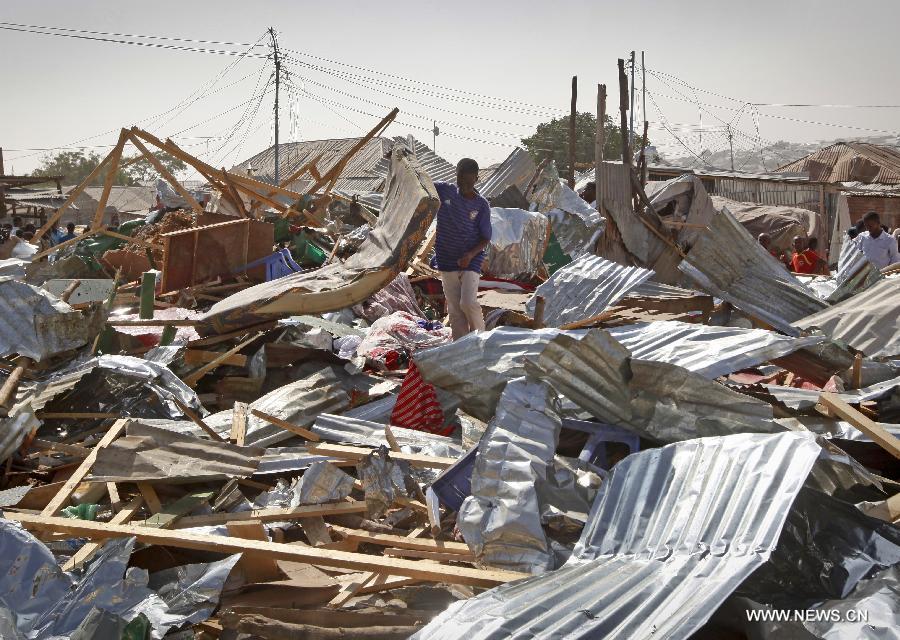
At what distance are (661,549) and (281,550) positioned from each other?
1.48 metres

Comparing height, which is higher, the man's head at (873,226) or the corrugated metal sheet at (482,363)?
the man's head at (873,226)

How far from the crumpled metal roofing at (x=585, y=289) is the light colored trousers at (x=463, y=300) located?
86cm

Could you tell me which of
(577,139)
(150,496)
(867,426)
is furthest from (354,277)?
(577,139)

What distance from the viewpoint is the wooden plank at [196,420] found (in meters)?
4.56

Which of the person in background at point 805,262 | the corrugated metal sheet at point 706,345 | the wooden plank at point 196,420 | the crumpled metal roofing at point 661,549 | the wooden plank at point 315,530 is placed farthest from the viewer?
the person in background at point 805,262

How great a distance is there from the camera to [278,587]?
3.11 m

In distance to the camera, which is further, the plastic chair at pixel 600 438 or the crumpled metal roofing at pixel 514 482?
the plastic chair at pixel 600 438

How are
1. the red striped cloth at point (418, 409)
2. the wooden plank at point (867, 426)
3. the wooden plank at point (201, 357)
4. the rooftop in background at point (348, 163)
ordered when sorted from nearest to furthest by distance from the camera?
Answer: the wooden plank at point (867, 426) → the red striped cloth at point (418, 409) → the wooden plank at point (201, 357) → the rooftop in background at point (348, 163)

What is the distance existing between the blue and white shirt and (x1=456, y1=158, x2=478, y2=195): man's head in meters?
0.07

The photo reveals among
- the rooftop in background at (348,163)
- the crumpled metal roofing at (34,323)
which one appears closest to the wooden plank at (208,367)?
the crumpled metal roofing at (34,323)

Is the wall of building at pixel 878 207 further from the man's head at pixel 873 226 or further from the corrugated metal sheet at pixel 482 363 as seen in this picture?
the corrugated metal sheet at pixel 482 363

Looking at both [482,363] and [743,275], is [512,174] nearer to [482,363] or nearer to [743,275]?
[743,275]

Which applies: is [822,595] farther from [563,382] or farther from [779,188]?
[779,188]

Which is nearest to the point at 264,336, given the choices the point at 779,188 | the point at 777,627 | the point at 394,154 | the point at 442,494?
the point at 394,154
